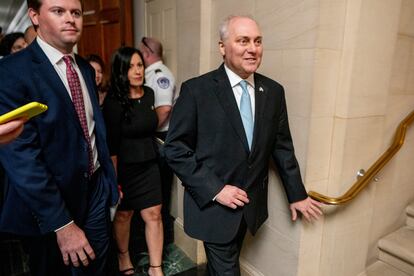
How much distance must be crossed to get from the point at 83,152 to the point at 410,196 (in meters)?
2.22

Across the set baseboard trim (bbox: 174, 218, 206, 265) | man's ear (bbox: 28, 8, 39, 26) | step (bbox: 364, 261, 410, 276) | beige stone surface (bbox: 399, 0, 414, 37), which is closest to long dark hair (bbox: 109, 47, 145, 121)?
man's ear (bbox: 28, 8, 39, 26)

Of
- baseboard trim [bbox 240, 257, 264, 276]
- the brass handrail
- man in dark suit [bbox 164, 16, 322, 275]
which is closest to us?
man in dark suit [bbox 164, 16, 322, 275]

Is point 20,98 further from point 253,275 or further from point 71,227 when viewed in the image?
point 253,275

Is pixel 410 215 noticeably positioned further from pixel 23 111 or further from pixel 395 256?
pixel 23 111

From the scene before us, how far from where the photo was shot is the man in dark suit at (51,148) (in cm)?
123

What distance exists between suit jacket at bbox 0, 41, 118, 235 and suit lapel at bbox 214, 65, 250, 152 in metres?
0.63

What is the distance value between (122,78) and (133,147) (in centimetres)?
44

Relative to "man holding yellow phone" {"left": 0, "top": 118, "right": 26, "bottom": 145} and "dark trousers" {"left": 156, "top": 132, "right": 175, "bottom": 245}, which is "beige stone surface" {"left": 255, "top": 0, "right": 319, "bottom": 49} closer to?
"man holding yellow phone" {"left": 0, "top": 118, "right": 26, "bottom": 145}

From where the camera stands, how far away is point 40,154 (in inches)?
50.3

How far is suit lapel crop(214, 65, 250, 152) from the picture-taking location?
4.81 ft

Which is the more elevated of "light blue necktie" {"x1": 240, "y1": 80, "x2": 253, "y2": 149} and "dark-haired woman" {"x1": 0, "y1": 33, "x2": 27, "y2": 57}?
"dark-haired woman" {"x1": 0, "y1": 33, "x2": 27, "y2": 57}

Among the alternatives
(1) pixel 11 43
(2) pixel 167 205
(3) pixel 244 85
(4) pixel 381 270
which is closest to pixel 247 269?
(4) pixel 381 270

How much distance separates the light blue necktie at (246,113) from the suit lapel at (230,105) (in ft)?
0.13

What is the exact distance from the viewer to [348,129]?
5.36ft
